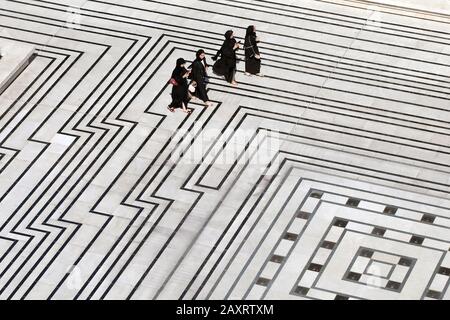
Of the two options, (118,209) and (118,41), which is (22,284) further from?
(118,41)

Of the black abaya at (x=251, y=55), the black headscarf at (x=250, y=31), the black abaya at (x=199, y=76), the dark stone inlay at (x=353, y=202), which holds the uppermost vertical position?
the black headscarf at (x=250, y=31)

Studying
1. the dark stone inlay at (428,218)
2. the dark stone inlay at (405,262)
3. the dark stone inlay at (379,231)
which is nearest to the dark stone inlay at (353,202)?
the dark stone inlay at (379,231)

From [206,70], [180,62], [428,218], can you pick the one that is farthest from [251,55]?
[428,218]

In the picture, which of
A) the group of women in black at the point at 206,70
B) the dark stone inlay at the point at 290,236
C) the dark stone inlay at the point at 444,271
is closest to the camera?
the dark stone inlay at the point at 444,271

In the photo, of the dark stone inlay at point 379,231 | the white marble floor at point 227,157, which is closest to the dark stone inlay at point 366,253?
the white marble floor at point 227,157

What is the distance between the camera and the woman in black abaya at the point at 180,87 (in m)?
34.0

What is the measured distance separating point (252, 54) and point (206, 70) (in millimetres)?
1225

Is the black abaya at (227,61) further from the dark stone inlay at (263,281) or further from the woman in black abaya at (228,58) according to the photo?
the dark stone inlay at (263,281)

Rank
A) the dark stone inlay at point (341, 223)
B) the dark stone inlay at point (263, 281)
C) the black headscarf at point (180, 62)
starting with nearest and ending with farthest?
the dark stone inlay at point (263, 281) < the dark stone inlay at point (341, 223) < the black headscarf at point (180, 62)

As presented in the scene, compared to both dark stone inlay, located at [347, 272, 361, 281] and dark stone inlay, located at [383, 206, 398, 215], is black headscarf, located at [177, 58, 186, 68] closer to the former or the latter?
dark stone inlay, located at [383, 206, 398, 215]

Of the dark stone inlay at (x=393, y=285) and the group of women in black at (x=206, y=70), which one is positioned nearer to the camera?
the dark stone inlay at (x=393, y=285)

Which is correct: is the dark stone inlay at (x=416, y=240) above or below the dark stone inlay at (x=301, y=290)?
above

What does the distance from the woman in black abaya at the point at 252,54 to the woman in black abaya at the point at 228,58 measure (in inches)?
12.0
